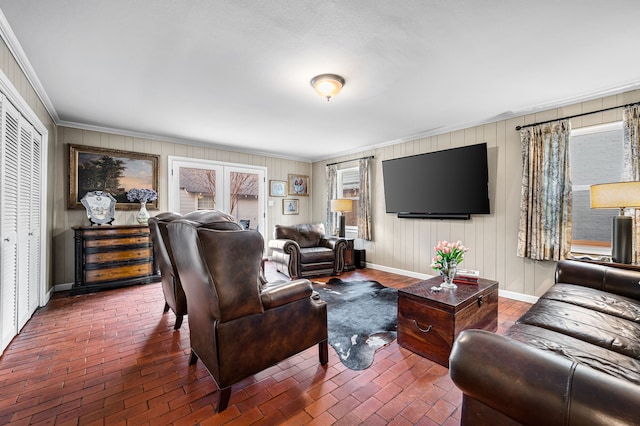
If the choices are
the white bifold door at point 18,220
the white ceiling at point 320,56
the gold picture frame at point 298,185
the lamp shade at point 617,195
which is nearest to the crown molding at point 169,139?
the white ceiling at point 320,56

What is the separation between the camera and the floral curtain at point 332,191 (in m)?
6.18

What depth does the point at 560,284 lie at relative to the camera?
2377 millimetres

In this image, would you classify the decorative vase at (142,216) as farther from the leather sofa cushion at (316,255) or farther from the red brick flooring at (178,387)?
the leather sofa cushion at (316,255)

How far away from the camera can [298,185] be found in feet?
22.0

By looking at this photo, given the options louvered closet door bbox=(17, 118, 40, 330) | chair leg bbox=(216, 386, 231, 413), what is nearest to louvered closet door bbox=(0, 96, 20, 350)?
louvered closet door bbox=(17, 118, 40, 330)

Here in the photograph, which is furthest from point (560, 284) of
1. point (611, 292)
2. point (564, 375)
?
point (564, 375)

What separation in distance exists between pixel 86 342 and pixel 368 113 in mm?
3899

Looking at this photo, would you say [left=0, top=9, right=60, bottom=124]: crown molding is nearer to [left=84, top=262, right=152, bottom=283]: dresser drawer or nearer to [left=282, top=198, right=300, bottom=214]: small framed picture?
[left=84, top=262, right=152, bottom=283]: dresser drawer

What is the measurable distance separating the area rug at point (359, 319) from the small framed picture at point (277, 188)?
8.93ft

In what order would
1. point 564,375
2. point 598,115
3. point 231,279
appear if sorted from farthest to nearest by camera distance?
point 598,115
point 231,279
point 564,375

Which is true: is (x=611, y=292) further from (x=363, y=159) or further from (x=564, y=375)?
(x=363, y=159)

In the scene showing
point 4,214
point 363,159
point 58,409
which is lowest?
point 58,409

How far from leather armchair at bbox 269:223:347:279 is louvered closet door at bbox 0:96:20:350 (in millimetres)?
3038

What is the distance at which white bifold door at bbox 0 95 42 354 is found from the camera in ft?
7.38
